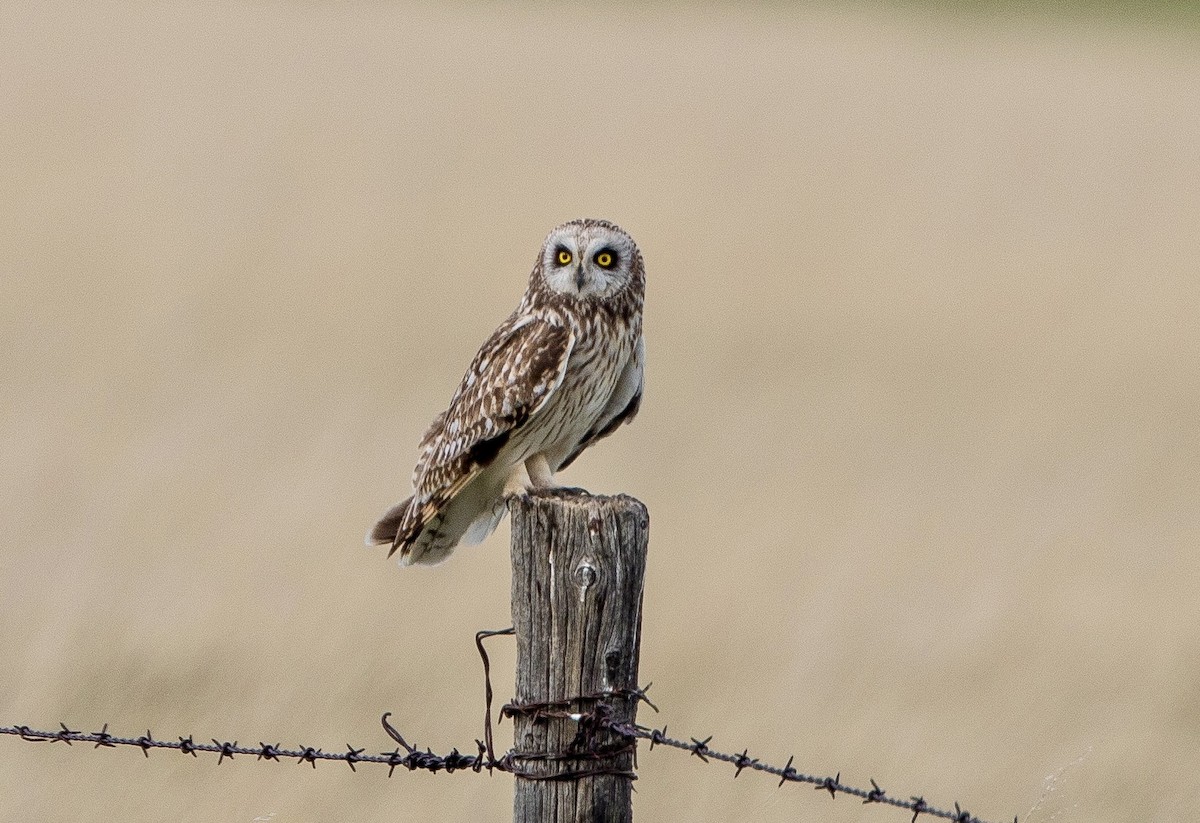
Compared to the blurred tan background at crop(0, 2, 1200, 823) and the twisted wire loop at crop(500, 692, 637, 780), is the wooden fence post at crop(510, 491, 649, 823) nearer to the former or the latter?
the twisted wire loop at crop(500, 692, 637, 780)

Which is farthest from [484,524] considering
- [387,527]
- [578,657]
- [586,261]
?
[578,657]

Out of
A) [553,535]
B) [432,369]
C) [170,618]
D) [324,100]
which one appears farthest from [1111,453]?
[324,100]

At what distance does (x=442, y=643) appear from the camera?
653cm

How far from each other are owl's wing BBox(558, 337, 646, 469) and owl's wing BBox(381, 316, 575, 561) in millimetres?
261

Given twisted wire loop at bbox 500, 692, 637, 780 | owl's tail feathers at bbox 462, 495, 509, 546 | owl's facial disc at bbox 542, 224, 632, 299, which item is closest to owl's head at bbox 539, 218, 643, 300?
owl's facial disc at bbox 542, 224, 632, 299

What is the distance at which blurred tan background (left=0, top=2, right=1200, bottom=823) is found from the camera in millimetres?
5980

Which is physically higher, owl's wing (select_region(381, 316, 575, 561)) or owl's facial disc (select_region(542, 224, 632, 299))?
owl's facial disc (select_region(542, 224, 632, 299))

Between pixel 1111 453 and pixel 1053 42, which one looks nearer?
pixel 1111 453

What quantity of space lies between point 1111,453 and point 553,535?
6593mm

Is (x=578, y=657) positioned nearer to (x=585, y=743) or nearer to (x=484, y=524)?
(x=585, y=743)

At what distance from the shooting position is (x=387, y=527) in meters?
5.00

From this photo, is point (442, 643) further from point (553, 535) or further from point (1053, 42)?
point (1053, 42)

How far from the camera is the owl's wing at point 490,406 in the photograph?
4.74m

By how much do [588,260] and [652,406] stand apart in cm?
494
